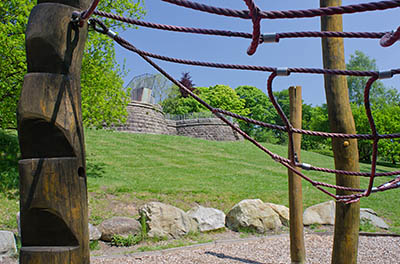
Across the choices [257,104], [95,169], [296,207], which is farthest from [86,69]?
[257,104]

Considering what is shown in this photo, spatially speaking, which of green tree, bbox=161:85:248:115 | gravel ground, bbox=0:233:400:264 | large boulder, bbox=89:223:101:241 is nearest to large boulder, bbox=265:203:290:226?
gravel ground, bbox=0:233:400:264

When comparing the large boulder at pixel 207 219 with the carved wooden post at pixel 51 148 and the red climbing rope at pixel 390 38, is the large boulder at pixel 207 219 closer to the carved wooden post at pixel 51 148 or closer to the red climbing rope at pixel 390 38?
the carved wooden post at pixel 51 148

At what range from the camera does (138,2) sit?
364 inches

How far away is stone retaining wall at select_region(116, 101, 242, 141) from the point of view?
19578 mm

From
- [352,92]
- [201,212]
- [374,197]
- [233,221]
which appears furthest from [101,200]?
[352,92]

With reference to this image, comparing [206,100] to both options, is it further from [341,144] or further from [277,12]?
[277,12]

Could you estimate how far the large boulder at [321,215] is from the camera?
21.6 feet

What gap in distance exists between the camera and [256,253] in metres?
4.71

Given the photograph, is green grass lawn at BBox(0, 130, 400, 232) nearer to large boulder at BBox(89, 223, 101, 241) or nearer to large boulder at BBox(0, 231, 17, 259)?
large boulder at BBox(89, 223, 101, 241)

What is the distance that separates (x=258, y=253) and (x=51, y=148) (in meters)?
4.16

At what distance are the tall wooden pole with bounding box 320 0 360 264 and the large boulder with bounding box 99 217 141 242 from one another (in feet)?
10.6

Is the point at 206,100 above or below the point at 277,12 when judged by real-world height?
above

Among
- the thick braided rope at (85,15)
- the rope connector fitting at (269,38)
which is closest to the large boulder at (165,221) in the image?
the thick braided rope at (85,15)

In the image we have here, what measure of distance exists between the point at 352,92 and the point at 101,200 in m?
37.1
